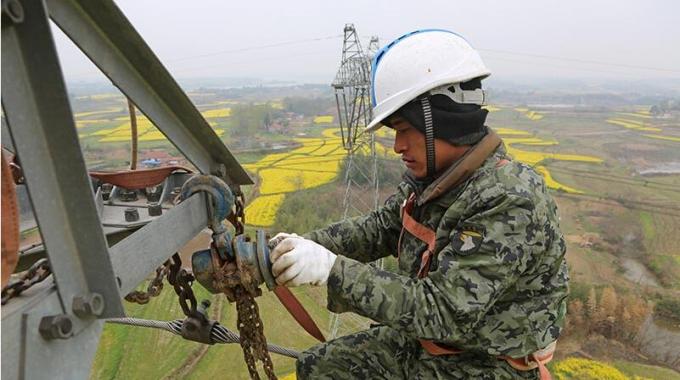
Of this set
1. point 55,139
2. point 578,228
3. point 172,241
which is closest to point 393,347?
point 172,241

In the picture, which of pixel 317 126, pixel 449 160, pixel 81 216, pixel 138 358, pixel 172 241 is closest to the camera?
pixel 81 216

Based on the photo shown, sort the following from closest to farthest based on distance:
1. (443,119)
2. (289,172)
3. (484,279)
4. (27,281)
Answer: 1. (27,281)
2. (484,279)
3. (443,119)
4. (289,172)

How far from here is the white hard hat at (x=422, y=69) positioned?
2362mm

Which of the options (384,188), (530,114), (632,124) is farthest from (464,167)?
(530,114)

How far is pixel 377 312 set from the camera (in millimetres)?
2127

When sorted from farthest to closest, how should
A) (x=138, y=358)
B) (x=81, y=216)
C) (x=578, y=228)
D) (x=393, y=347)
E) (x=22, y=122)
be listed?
(x=578, y=228), (x=138, y=358), (x=393, y=347), (x=81, y=216), (x=22, y=122)

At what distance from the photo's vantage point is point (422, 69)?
93.4 inches

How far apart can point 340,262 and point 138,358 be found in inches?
627

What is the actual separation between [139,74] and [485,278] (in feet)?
4.86

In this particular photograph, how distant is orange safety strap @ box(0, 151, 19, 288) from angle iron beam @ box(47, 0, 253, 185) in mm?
472

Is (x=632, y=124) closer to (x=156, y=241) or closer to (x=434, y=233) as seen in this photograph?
(x=434, y=233)

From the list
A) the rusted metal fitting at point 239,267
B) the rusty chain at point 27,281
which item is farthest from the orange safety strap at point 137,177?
the rusty chain at point 27,281

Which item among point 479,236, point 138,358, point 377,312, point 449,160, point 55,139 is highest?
point 55,139

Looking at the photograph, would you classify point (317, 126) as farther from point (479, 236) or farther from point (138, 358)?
point (479, 236)
